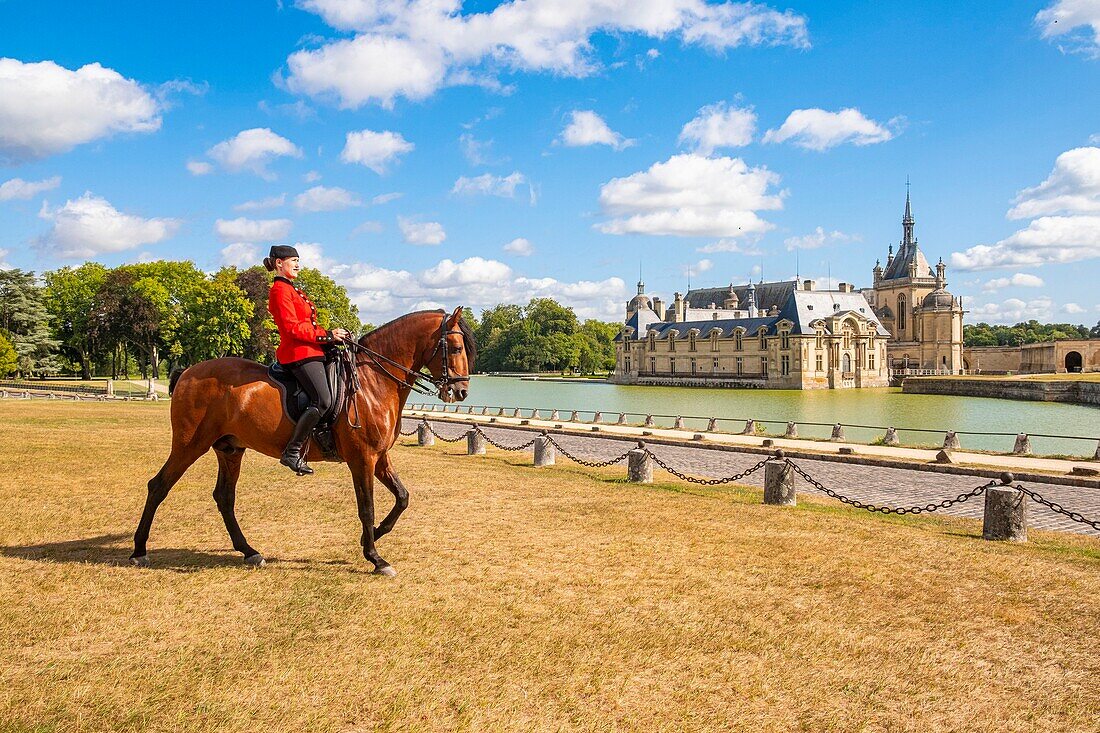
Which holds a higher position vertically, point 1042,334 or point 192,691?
point 1042,334

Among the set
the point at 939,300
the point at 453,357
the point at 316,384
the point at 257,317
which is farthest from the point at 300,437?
the point at 939,300

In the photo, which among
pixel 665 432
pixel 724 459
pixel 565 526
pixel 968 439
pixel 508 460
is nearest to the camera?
pixel 565 526

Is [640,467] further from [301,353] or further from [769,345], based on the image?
[769,345]

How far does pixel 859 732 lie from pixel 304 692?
342 centimetres

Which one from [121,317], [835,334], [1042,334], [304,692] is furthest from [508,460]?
[1042,334]

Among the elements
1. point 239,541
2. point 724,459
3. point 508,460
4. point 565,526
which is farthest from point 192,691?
point 724,459

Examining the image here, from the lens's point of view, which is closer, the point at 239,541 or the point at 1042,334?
the point at 239,541

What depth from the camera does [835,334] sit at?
94.9m

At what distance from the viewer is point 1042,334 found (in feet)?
483

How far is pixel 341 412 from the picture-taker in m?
7.80

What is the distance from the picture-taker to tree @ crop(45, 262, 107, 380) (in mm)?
71312

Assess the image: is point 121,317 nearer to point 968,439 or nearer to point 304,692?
point 968,439

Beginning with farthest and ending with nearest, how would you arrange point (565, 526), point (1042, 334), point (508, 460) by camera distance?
point (1042, 334)
point (508, 460)
point (565, 526)

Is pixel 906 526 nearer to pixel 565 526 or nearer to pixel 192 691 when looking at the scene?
pixel 565 526
